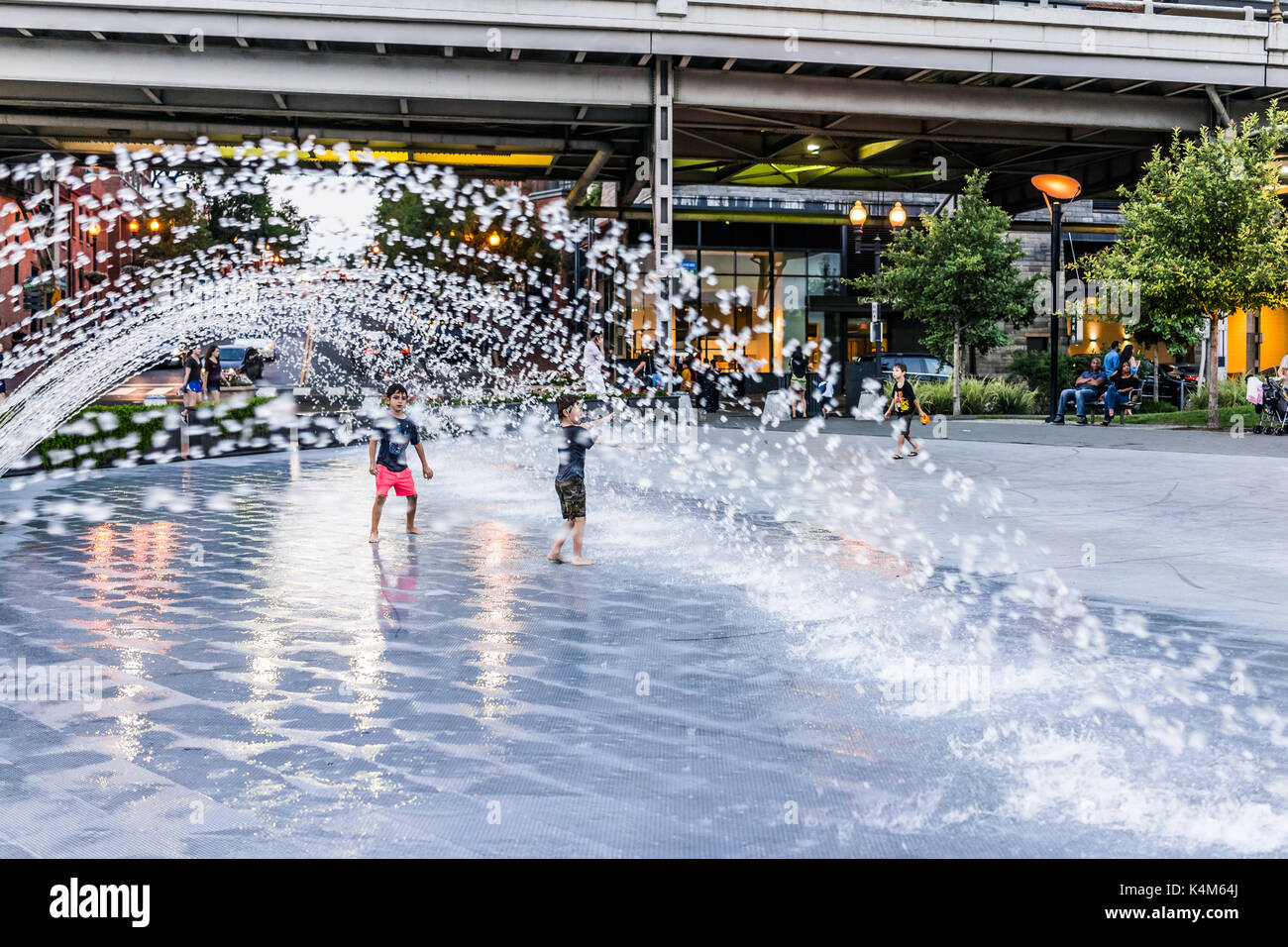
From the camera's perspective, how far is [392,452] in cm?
1080

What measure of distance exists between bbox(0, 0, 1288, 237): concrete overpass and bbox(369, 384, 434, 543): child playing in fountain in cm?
1422

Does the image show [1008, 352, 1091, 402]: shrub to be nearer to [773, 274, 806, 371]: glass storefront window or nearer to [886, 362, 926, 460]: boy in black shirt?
[773, 274, 806, 371]: glass storefront window

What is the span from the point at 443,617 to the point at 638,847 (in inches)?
154

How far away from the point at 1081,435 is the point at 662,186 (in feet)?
32.9

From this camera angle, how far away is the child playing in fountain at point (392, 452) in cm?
1066

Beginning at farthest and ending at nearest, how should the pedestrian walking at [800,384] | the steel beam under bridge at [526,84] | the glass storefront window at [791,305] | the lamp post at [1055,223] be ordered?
the glass storefront window at [791,305] < the pedestrian walking at [800,384] < the lamp post at [1055,223] < the steel beam under bridge at [526,84]

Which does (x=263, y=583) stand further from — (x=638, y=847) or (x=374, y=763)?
(x=638, y=847)

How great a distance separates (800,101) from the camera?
25.8 meters

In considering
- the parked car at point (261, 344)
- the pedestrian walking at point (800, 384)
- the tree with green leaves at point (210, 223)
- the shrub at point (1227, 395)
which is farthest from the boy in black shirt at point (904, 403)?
the tree with green leaves at point (210, 223)

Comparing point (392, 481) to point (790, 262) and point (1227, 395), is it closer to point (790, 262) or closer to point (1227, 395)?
point (1227, 395)

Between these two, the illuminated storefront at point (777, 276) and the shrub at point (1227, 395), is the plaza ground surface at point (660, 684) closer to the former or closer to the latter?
the shrub at point (1227, 395)

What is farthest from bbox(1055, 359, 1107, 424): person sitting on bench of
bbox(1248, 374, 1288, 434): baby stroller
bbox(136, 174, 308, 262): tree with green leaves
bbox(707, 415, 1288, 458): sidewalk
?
bbox(136, 174, 308, 262): tree with green leaves

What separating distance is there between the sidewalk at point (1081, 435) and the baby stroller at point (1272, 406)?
64 centimetres

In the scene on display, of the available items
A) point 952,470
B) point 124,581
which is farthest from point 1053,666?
point 952,470
